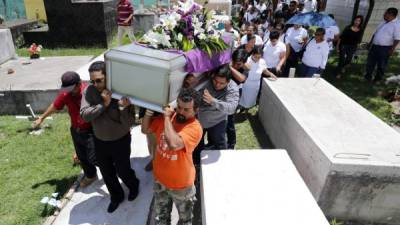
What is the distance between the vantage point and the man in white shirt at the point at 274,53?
6.11 metres

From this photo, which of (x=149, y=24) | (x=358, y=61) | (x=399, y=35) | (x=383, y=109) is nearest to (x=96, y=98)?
(x=383, y=109)

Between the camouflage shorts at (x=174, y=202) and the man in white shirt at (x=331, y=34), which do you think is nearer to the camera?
the camouflage shorts at (x=174, y=202)

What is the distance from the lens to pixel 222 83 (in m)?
3.33

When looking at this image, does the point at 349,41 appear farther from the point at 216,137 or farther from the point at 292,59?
the point at 216,137

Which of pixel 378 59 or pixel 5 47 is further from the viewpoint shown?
pixel 5 47

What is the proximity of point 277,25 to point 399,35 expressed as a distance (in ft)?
9.26

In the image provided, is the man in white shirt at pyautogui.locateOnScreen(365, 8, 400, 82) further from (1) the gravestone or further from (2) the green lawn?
(1) the gravestone

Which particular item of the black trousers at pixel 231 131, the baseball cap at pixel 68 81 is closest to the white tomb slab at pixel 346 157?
the black trousers at pixel 231 131

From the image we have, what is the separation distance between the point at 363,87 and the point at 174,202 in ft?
22.0

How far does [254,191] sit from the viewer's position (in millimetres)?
2820

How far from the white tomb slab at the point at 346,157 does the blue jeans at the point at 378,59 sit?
385 cm

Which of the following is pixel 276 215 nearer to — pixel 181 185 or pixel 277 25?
pixel 181 185

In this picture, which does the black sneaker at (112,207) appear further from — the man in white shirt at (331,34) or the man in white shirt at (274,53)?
the man in white shirt at (331,34)

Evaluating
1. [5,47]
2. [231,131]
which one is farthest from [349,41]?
[5,47]
